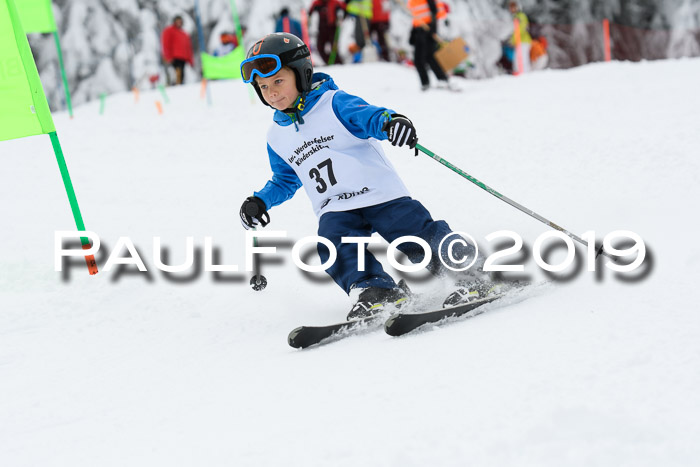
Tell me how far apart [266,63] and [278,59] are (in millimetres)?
65

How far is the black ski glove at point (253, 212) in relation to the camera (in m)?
3.76

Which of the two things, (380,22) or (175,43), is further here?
(380,22)

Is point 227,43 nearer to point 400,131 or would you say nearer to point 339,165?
point 339,165

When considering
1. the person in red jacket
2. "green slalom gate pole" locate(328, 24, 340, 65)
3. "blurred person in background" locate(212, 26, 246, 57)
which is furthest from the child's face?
"blurred person in background" locate(212, 26, 246, 57)

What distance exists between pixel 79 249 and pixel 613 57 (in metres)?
17.8

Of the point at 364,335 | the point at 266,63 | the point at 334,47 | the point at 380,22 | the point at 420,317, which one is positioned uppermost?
the point at 266,63

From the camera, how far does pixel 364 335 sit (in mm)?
3104

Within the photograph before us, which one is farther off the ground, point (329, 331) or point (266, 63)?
point (266, 63)

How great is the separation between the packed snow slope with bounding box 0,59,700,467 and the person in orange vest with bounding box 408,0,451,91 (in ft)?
5.15

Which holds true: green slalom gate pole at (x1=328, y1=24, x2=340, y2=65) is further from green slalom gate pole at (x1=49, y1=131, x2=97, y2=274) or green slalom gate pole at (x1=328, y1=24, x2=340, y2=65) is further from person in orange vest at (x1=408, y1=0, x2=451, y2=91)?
green slalom gate pole at (x1=49, y1=131, x2=97, y2=274)

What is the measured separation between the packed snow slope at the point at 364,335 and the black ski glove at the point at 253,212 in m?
0.56

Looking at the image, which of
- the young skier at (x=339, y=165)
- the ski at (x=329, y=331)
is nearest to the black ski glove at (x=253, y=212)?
the young skier at (x=339, y=165)

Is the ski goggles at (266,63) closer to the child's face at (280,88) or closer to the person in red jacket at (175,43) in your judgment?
the child's face at (280,88)

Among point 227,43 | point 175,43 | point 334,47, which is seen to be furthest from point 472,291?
point 227,43
